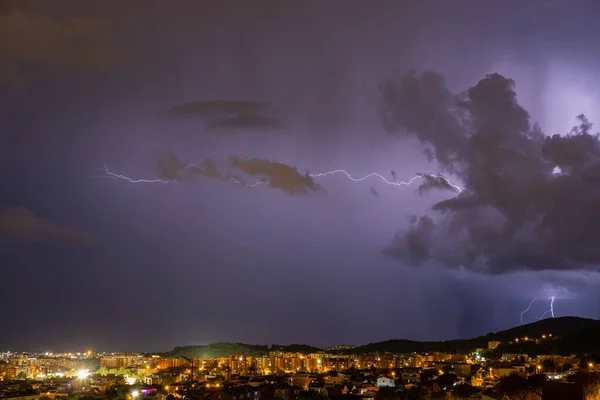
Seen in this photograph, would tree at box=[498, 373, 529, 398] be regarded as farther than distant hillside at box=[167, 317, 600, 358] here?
No

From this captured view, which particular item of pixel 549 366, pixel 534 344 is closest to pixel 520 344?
pixel 534 344

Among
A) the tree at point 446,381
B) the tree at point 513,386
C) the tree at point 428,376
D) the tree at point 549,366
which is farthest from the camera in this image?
the tree at point 549,366

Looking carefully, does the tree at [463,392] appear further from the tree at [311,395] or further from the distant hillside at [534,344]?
the distant hillside at [534,344]

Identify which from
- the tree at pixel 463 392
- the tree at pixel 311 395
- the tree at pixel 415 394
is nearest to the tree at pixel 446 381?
the tree at pixel 415 394

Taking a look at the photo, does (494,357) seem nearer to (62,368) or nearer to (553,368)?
(553,368)

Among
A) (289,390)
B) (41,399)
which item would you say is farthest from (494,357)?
(41,399)

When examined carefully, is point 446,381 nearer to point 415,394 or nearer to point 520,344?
point 415,394

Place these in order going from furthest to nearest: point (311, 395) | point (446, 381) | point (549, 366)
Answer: point (549, 366), point (446, 381), point (311, 395)

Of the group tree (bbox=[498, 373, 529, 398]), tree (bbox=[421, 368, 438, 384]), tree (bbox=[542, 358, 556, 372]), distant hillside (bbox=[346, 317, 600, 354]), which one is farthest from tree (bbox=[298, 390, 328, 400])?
distant hillside (bbox=[346, 317, 600, 354])

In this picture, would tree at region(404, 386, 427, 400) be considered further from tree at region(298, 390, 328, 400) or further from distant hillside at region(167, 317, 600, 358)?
distant hillside at region(167, 317, 600, 358)
